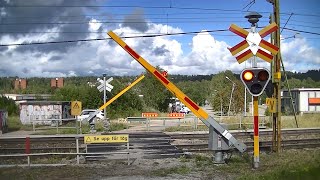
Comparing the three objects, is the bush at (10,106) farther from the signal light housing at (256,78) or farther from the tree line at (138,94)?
the signal light housing at (256,78)

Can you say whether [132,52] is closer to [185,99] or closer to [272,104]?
[185,99]

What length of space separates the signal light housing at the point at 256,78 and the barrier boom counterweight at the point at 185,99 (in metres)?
1.67

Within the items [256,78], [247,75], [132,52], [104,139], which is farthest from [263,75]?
[104,139]

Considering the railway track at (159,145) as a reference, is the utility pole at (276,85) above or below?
above

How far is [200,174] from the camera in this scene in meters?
9.52

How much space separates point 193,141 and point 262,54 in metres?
9.53

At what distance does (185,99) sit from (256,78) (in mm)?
2466

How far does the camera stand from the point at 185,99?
1129 centimetres

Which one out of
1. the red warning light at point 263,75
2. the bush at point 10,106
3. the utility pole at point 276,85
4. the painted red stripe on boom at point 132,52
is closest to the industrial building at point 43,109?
the bush at point 10,106

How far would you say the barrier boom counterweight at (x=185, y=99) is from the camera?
1080cm

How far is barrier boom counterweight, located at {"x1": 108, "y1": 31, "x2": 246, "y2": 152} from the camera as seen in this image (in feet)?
35.4

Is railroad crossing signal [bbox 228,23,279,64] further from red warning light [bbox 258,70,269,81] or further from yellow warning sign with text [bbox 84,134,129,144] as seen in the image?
yellow warning sign with text [bbox 84,134,129,144]

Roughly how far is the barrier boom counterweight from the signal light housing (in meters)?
1.67

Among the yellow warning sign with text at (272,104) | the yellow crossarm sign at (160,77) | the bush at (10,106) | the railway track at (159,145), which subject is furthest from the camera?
the bush at (10,106)
